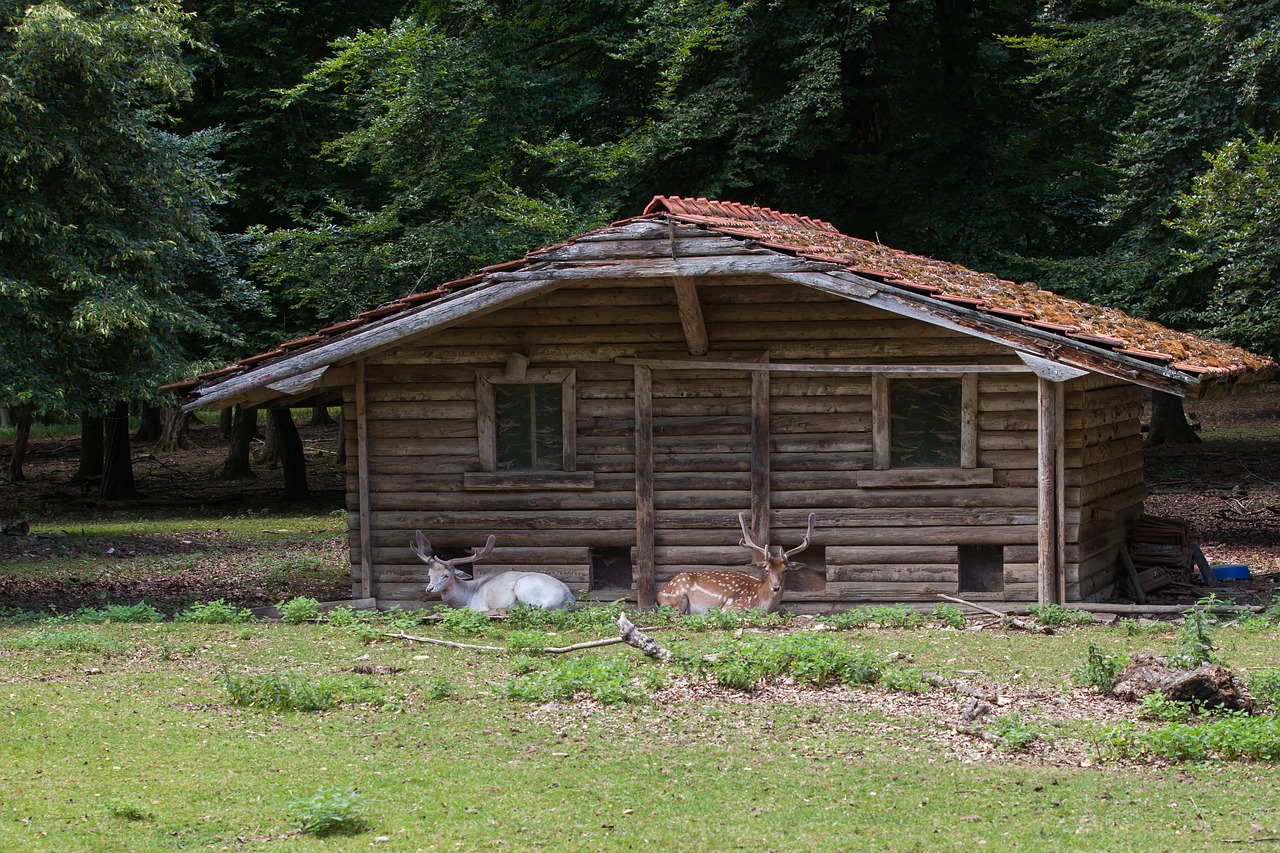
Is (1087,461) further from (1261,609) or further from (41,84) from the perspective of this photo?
(41,84)

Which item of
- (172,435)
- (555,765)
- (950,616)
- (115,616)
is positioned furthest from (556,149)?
(172,435)

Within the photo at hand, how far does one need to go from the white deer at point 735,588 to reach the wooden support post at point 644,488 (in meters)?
0.37

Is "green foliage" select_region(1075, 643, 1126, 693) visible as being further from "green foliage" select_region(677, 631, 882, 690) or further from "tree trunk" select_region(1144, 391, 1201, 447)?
"tree trunk" select_region(1144, 391, 1201, 447)

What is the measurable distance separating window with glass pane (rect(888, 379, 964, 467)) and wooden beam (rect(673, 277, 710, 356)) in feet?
6.46

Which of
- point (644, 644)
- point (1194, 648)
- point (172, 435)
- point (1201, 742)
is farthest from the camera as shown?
point (172, 435)

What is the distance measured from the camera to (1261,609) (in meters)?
12.9

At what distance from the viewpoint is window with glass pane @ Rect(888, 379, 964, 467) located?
13.2 m

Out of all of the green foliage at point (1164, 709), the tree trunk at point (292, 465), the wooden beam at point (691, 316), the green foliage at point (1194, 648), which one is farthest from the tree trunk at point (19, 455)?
the green foliage at point (1164, 709)

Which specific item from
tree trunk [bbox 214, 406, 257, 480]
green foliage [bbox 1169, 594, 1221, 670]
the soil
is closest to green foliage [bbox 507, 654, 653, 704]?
green foliage [bbox 1169, 594, 1221, 670]

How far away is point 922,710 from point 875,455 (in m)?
4.92

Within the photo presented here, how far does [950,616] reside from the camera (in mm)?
12188

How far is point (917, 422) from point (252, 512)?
15.7m

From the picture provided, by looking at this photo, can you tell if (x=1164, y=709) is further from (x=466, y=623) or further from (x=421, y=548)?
(x=421, y=548)

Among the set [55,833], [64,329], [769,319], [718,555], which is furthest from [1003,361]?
[64,329]
